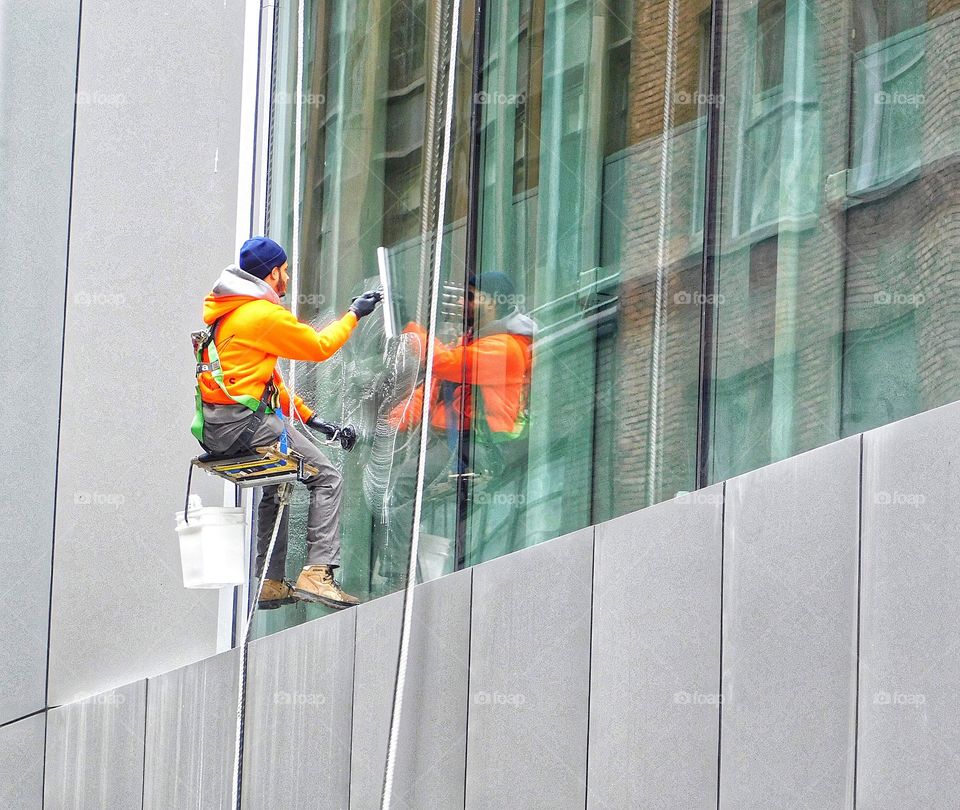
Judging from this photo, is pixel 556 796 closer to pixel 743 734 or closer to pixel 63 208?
pixel 743 734

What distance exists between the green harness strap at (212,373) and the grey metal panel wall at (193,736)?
1690mm

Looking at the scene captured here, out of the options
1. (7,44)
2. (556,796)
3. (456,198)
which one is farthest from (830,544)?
(7,44)

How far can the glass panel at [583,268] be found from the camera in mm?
7426

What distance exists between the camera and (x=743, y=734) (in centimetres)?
635

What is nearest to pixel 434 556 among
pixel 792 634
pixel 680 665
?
pixel 680 665

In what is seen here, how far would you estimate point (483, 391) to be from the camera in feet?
27.2

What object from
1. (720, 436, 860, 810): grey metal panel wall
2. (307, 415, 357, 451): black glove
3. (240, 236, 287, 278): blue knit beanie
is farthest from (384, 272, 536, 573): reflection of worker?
(720, 436, 860, 810): grey metal panel wall

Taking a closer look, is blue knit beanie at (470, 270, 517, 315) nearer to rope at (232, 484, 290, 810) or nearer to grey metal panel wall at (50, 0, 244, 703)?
rope at (232, 484, 290, 810)

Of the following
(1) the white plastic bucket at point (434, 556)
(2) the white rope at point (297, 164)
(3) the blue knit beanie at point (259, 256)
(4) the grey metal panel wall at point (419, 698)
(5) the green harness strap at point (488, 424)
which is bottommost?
(4) the grey metal panel wall at point (419, 698)

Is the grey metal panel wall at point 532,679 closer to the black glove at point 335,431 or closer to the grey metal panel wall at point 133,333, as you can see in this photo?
the black glove at point 335,431

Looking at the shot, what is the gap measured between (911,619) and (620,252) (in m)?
2.59

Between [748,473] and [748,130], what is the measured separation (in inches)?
69.1

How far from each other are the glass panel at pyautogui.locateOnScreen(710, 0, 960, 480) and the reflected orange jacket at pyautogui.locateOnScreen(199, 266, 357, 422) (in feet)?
6.77

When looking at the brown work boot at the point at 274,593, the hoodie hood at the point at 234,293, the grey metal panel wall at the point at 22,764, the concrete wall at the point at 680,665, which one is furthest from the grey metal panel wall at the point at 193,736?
the hoodie hood at the point at 234,293
